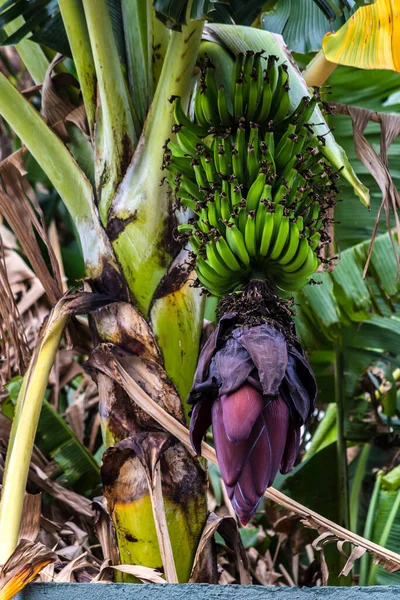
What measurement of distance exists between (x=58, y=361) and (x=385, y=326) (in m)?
1.01

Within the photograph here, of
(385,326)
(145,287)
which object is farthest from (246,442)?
(385,326)

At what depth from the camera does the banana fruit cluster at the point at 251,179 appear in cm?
91

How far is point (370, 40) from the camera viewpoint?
84 centimetres

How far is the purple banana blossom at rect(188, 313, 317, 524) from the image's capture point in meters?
0.77

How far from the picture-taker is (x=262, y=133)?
1.01 metres

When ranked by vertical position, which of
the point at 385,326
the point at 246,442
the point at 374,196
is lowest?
the point at 246,442

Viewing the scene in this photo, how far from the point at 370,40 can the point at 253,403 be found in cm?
49

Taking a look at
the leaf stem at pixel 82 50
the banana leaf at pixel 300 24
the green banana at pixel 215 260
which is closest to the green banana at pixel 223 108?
the green banana at pixel 215 260

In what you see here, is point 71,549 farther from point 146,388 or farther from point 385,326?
point 385,326

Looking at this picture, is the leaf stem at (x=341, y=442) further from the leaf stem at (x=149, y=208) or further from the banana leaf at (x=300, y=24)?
the leaf stem at (x=149, y=208)

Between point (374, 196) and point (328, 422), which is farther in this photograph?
point (328, 422)

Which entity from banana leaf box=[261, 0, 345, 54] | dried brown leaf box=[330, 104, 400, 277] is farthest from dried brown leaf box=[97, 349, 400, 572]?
banana leaf box=[261, 0, 345, 54]

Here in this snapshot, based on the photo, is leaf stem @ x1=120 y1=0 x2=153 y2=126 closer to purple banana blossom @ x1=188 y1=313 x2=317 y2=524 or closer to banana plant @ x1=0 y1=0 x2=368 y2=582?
banana plant @ x1=0 y1=0 x2=368 y2=582

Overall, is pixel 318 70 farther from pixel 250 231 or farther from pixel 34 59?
pixel 34 59
